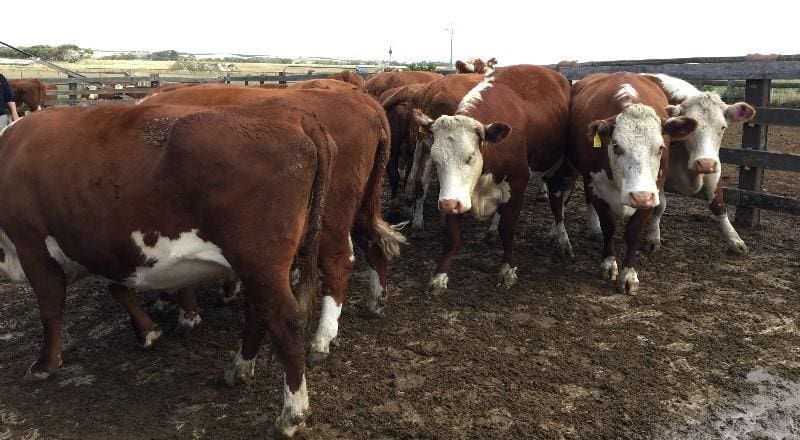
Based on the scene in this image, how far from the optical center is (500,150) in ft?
17.6

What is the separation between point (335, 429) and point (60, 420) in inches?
62.3

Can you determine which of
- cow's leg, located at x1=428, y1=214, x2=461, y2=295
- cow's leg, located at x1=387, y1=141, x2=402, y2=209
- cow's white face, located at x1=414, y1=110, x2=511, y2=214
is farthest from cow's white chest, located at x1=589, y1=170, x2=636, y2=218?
cow's leg, located at x1=387, y1=141, x2=402, y2=209

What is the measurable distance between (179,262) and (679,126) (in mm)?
4136

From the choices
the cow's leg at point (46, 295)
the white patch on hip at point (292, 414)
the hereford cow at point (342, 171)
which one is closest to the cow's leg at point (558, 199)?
the hereford cow at point (342, 171)

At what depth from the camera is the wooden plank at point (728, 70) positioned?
6495 millimetres

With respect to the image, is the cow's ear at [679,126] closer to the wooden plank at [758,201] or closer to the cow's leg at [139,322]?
the wooden plank at [758,201]

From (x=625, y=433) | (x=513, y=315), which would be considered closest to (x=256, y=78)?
(x=513, y=315)

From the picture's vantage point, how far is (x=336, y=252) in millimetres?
3928

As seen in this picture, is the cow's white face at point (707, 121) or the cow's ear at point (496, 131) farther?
the cow's white face at point (707, 121)

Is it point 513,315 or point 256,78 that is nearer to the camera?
point 513,315

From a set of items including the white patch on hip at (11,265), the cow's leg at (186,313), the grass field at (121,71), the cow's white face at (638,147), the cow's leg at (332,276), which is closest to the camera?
the cow's leg at (332,276)

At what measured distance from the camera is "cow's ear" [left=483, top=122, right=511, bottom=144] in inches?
198

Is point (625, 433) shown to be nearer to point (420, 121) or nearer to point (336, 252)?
point (336, 252)

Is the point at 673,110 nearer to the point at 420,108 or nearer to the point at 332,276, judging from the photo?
the point at 420,108
